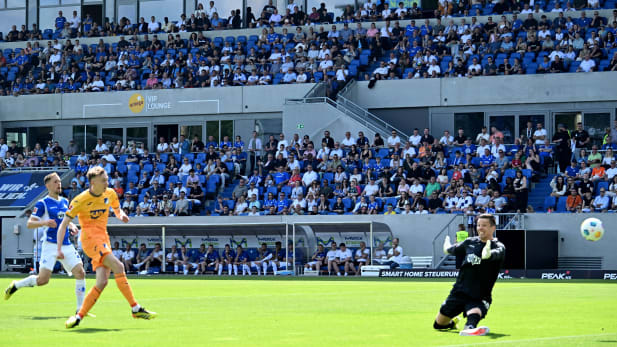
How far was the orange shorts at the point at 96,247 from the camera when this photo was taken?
12.6m

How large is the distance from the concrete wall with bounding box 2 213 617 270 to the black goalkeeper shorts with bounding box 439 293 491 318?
20.0 metres

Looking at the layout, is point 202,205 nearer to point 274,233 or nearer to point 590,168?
point 274,233

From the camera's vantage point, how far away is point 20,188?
141 ft

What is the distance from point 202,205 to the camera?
39.1 metres

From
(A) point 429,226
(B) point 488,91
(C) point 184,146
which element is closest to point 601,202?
(A) point 429,226

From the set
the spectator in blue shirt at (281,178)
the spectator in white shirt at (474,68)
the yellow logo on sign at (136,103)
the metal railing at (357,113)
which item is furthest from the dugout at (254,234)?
the yellow logo on sign at (136,103)

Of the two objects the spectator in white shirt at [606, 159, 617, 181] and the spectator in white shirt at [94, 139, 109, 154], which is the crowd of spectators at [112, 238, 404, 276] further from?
the spectator in white shirt at [94, 139, 109, 154]

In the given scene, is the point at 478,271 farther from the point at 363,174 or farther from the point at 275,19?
the point at 275,19

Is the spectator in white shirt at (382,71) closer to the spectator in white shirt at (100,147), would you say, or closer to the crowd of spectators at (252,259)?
the crowd of spectators at (252,259)

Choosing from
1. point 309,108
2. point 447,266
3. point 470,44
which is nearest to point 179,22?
point 309,108

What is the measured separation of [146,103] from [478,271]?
120 ft

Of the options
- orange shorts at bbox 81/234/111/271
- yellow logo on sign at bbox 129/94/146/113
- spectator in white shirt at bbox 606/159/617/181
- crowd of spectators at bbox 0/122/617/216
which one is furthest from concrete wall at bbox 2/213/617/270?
orange shorts at bbox 81/234/111/271

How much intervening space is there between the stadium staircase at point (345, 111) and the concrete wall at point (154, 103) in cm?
99

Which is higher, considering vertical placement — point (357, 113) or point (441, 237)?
point (357, 113)
